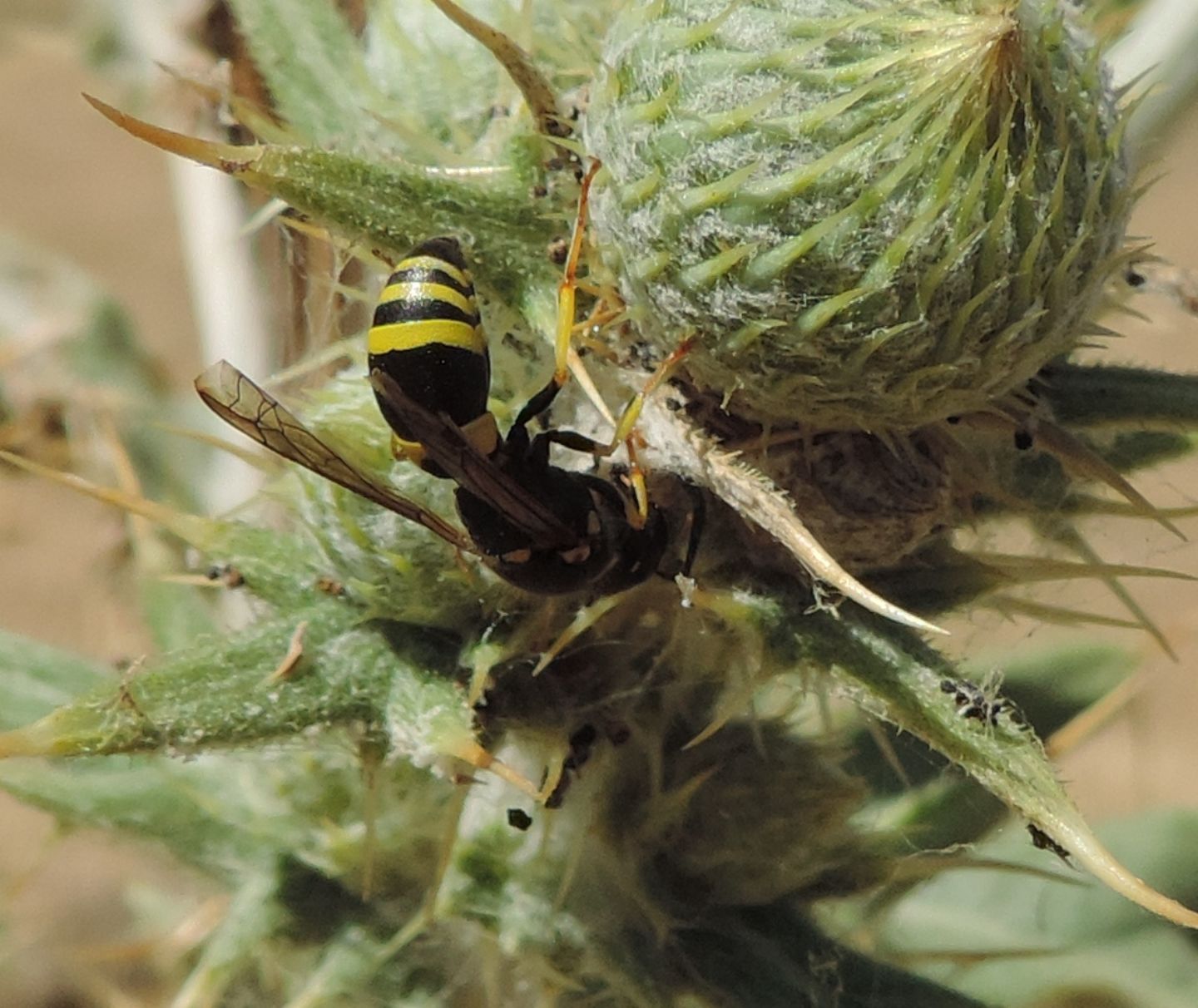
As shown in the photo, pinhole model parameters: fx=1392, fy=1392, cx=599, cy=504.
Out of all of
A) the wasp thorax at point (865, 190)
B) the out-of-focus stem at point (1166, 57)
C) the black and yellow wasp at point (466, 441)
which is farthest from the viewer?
the out-of-focus stem at point (1166, 57)

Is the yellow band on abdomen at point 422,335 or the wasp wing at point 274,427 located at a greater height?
the yellow band on abdomen at point 422,335

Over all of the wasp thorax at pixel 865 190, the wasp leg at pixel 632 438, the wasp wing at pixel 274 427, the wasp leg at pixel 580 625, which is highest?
the wasp thorax at pixel 865 190

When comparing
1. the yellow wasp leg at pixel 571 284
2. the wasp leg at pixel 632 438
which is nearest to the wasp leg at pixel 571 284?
the yellow wasp leg at pixel 571 284

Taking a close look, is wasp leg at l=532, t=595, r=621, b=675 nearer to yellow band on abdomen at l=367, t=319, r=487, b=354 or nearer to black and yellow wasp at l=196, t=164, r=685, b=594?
black and yellow wasp at l=196, t=164, r=685, b=594

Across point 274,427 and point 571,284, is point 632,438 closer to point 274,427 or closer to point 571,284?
point 571,284

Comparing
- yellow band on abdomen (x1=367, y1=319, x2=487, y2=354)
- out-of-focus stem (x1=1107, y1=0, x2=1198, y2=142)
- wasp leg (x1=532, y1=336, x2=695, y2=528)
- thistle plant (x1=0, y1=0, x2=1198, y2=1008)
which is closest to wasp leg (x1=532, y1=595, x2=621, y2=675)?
thistle plant (x1=0, y1=0, x2=1198, y2=1008)

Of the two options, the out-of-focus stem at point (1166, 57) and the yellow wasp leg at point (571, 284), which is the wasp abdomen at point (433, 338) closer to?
the yellow wasp leg at point (571, 284)
